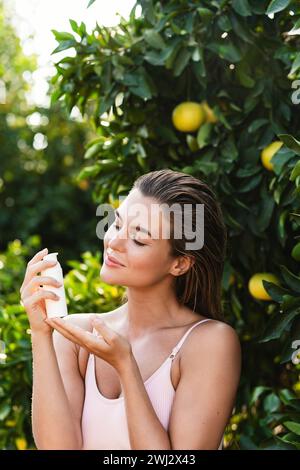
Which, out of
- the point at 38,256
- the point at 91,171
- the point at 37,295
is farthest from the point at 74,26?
the point at 37,295

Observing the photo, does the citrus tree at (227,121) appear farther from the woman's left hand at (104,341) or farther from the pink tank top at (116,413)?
the woman's left hand at (104,341)

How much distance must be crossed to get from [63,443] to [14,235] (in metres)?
5.14

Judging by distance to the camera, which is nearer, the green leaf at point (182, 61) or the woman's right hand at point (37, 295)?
the woman's right hand at point (37, 295)

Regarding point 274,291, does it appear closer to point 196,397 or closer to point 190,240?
point 190,240

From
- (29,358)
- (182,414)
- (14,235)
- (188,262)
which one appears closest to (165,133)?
(188,262)

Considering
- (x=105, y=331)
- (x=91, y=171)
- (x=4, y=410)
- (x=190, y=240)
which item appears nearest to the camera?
(x=105, y=331)

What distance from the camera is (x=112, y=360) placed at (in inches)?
66.5

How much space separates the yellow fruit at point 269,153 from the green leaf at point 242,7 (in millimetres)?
408

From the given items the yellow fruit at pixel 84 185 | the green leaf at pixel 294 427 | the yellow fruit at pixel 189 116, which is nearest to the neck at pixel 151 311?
the green leaf at pixel 294 427

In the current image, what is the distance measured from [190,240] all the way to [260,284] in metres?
0.56

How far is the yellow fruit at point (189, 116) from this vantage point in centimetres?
255

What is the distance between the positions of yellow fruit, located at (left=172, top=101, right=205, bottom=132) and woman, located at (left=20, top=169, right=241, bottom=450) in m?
0.60

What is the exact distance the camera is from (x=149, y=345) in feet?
6.41

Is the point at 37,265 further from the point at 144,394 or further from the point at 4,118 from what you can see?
the point at 4,118
